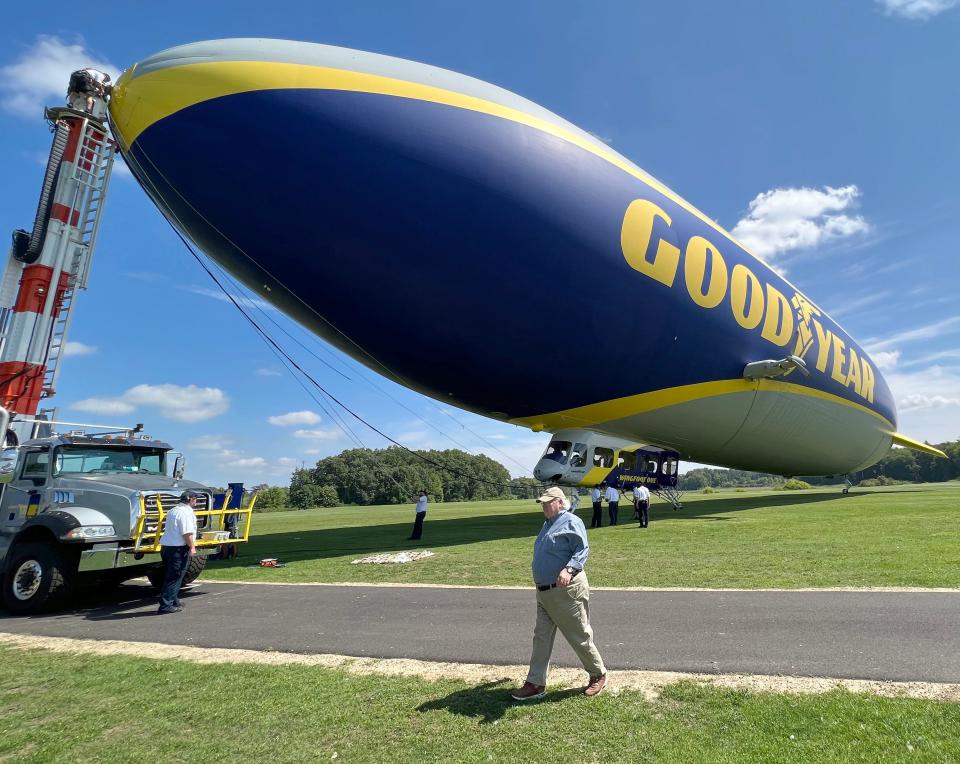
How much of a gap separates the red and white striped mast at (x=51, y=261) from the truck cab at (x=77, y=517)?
51.8 ft

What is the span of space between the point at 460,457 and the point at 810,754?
402ft

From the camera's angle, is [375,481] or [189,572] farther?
[375,481]

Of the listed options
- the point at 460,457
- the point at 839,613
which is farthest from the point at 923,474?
the point at 839,613

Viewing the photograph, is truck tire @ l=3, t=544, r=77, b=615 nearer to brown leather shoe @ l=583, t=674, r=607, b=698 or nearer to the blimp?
the blimp

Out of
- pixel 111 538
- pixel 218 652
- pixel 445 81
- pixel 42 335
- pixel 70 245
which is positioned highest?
pixel 70 245

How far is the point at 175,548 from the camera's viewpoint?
8.82 metres

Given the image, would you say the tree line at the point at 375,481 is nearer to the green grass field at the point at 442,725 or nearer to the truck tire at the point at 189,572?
the truck tire at the point at 189,572

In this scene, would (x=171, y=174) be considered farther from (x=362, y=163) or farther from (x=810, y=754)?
(x=810, y=754)

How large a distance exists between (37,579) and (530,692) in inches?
341

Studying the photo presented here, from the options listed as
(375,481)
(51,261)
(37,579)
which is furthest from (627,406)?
(375,481)

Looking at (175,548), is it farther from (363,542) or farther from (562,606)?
(363,542)

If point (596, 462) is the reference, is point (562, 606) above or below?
below

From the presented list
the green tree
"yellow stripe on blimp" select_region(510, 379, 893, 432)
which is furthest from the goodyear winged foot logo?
the green tree

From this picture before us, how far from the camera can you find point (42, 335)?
2341cm
